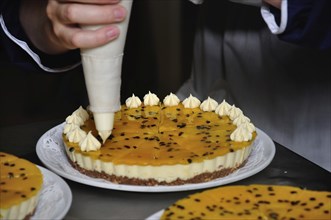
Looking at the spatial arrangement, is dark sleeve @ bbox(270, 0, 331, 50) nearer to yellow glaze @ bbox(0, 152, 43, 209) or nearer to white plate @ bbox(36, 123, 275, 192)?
white plate @ bbox(36, 123, 275, 192)

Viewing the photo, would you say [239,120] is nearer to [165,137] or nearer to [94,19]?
[165,137]

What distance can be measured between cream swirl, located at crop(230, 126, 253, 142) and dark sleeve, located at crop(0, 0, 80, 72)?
583mm

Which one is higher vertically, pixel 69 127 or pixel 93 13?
pixel 93 13

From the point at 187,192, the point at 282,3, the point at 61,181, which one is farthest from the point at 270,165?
the point at 61,181

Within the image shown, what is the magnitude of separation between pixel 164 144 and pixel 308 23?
1.53 ft

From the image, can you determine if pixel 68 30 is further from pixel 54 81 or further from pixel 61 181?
pixel 54 81

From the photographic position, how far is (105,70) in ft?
4.26

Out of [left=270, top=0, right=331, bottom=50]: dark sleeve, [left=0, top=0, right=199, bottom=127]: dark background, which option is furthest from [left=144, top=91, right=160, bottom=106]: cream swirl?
[left=0, top=0, right=199, bottom=127]: dark background

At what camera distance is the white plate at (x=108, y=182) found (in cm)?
141

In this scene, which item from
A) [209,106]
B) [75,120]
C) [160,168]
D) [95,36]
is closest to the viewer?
[95,36]

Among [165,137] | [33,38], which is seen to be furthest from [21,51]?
[165,137]

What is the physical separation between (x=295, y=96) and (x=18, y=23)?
0.95 meters

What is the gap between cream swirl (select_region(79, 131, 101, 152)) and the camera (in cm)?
151

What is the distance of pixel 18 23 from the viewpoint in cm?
189
